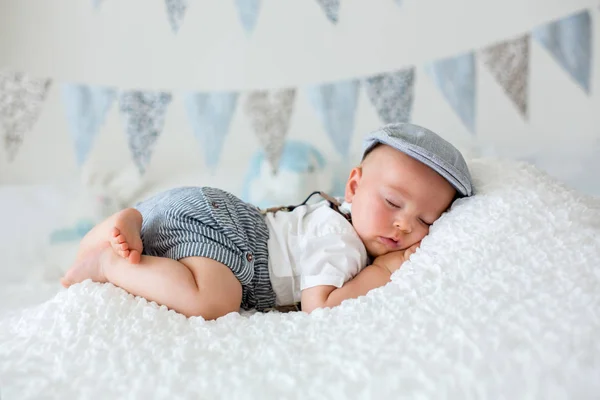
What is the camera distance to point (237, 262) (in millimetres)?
1017

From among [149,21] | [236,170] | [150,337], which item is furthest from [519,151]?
[150,337]

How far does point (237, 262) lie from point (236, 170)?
3.24 feet

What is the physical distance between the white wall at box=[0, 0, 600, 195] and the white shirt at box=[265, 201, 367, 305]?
827mm

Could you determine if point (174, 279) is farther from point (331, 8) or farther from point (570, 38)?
point (570, 38)

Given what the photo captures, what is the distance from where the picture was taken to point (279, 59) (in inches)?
78.5

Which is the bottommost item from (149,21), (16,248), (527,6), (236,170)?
(16,248)

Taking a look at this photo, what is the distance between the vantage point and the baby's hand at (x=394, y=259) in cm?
103

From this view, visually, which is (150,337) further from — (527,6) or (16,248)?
(527,6)

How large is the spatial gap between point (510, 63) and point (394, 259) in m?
1.05

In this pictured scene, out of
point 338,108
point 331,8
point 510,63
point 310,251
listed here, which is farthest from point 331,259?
point 331,8

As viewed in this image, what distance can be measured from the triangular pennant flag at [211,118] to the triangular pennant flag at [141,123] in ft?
0.37

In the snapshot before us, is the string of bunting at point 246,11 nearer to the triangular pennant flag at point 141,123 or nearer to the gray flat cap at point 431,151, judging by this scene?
the triangular pennant flag at point 141,123

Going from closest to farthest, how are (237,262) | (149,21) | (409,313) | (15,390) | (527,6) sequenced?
(15,390), (409,313), (237,262), (527,6), (149,21)

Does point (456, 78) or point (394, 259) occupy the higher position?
point (456, 78)
